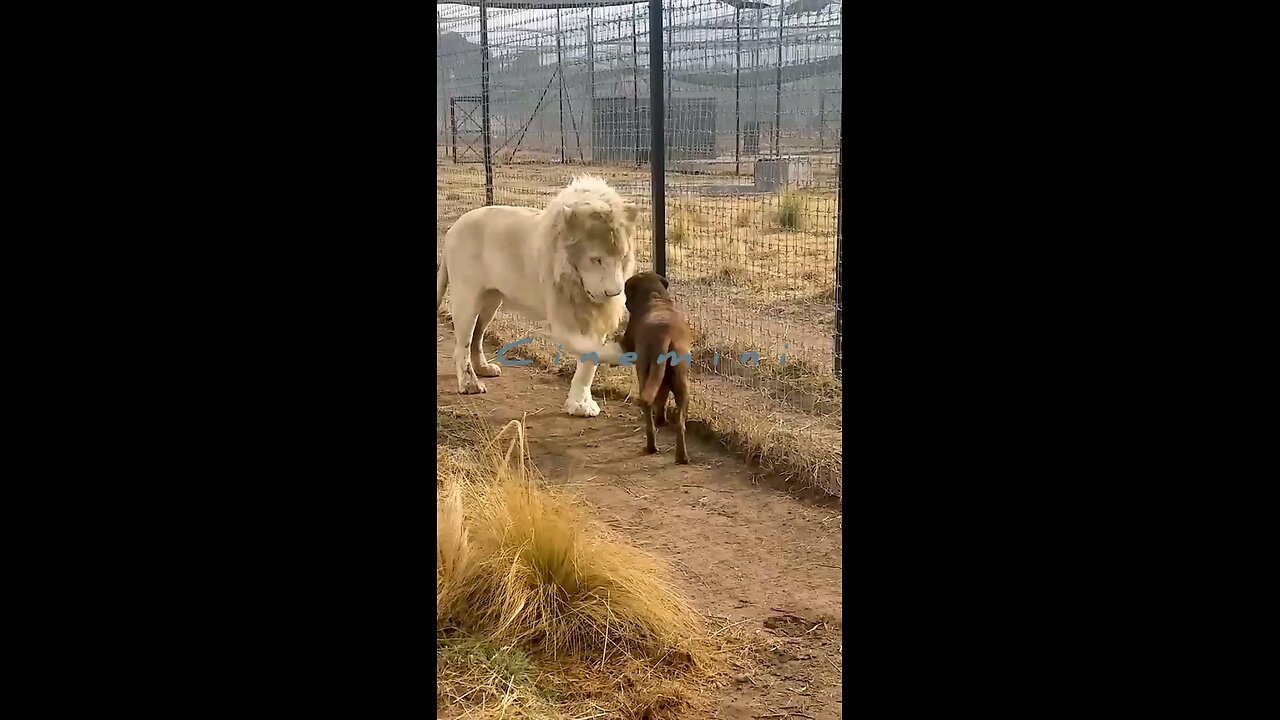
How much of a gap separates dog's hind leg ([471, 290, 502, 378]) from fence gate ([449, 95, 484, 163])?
1.28ft

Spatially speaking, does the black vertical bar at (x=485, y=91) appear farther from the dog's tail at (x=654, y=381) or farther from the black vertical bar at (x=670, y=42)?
the dog's tail at (x=654, y=381)

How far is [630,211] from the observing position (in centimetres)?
228

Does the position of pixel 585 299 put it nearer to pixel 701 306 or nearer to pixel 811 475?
pixel 811 475

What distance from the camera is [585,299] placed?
8.00 feet

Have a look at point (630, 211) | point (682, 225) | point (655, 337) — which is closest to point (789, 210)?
Answer: point (682, 225)

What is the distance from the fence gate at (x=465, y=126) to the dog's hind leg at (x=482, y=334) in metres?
0.39

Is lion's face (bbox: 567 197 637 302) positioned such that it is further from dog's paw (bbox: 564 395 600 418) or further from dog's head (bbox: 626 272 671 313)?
dog's paw (bbox: 564 395 600 418)

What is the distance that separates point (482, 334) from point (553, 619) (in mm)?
1606

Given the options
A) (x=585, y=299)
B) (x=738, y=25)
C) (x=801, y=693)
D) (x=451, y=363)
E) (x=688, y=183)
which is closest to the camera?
(x=801, y=693)

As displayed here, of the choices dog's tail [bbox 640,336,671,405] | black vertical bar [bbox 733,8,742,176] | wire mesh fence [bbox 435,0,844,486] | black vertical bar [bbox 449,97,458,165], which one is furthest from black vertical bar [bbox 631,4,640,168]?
dog's tail [bbox 640,336,671,405]

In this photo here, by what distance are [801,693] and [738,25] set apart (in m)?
1.70

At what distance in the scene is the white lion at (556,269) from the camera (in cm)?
232

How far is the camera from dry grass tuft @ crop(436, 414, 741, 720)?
62.1 inches
